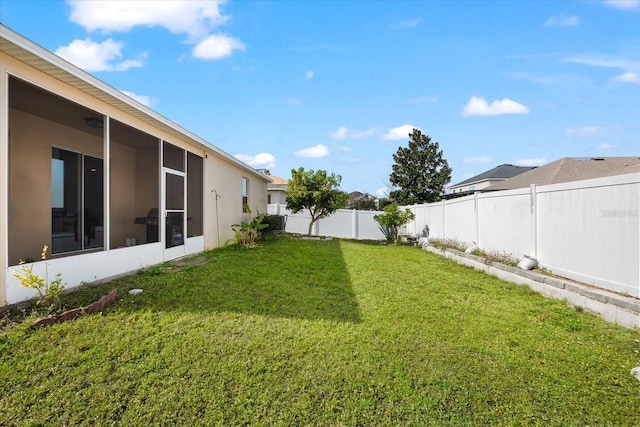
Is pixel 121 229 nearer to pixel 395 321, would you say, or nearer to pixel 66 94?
pixel 66 94

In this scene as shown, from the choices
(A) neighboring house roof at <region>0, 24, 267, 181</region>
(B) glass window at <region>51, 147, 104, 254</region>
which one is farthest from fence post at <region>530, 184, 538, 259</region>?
(B) glass window at <region>51, 147, 104, 254</region>

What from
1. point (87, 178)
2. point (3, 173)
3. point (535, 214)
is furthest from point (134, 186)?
point (535, 214)

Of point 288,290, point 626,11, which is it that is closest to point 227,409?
point 288,290

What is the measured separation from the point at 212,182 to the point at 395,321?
24.2 ft

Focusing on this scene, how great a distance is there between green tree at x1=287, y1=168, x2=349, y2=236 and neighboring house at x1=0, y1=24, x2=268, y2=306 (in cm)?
479

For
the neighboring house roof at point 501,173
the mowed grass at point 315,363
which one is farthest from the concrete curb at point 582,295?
the neighboring house roof at point 501,173

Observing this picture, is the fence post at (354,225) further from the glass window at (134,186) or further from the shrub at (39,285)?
the shrub at (39,285)

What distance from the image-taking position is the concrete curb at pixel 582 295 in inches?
139

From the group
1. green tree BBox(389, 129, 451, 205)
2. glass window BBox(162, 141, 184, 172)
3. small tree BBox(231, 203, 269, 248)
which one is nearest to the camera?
glass window BBox(162, 141, 184, 172)

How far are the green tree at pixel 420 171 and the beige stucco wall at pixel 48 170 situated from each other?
47.5 ft

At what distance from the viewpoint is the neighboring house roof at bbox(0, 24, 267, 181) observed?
134 inches

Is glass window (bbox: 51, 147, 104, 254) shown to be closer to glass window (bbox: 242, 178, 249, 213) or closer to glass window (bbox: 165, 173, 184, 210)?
glass window (bbox: 165, 173, 184, 210)

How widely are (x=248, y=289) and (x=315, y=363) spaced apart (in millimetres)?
2366

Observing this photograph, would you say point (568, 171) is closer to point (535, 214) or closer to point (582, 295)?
point (535, 214)
